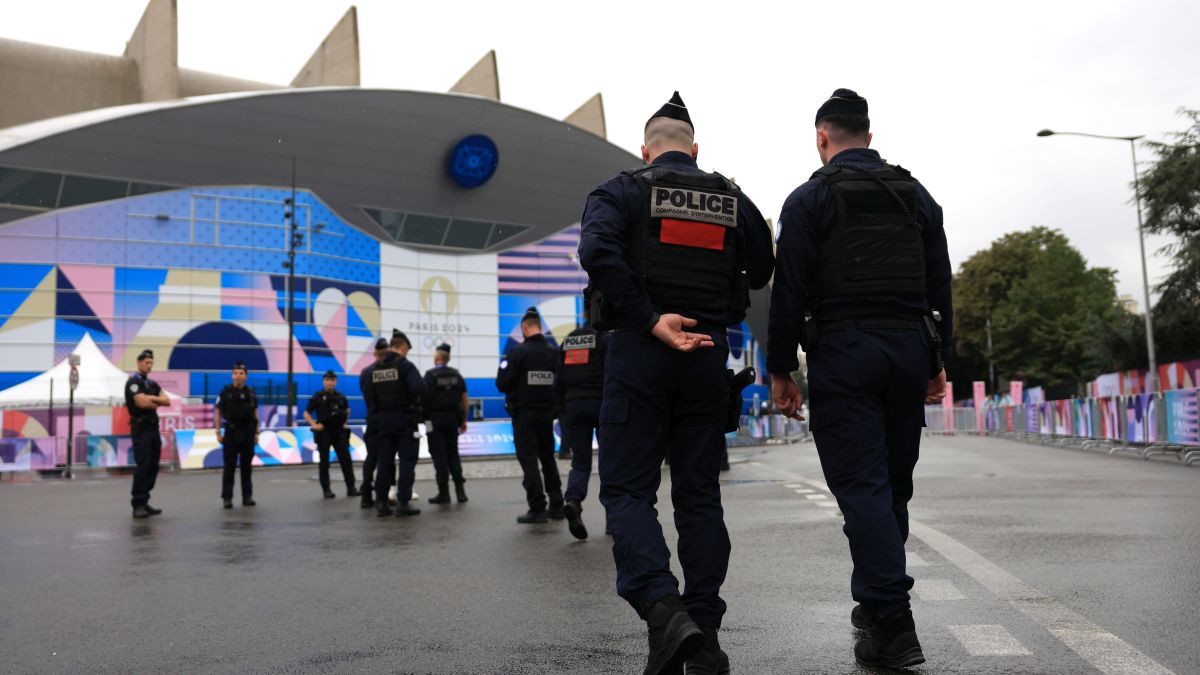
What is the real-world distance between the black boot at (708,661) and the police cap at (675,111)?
1938 millimetres

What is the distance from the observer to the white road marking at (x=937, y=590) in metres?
5.03

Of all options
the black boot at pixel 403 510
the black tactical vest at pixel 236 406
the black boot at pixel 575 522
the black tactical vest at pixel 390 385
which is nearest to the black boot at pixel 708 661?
the black boot at pixel 575 522

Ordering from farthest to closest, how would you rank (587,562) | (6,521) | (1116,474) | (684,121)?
(1116,474) → (6,521) → (587,562) → (684,121)

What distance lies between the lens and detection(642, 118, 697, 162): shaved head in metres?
4.30

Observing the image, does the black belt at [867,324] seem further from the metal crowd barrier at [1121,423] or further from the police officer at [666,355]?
the metal crowd barrier at [1121,423]

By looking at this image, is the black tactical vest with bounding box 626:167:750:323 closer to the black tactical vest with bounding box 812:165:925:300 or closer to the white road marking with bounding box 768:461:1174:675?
the black tactical vest with bounding box 812:165:925:300

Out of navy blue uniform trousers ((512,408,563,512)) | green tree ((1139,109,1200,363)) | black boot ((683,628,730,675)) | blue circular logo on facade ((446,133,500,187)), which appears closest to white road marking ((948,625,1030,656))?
black boot ((683,628,730,675))

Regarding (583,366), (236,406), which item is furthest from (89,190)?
(583,366)

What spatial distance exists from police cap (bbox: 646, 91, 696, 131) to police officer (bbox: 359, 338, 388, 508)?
8.38 metres

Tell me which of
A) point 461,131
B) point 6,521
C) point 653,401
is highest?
point 461,131

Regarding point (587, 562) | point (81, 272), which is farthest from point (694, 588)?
point (81, 272)

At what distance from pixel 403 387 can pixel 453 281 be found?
41.7 meters

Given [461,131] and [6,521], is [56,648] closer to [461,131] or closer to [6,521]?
[6,521]

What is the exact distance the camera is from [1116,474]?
1426 cm
